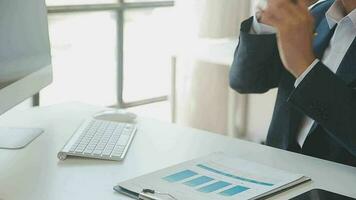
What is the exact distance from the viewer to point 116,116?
1520 millimetres

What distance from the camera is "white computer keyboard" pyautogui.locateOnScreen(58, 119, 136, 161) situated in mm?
1224

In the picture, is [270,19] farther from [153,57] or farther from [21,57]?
[153,57]

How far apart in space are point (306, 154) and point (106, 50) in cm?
211

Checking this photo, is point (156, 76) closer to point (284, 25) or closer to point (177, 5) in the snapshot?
point (177, 5)

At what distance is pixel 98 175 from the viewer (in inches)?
44.4

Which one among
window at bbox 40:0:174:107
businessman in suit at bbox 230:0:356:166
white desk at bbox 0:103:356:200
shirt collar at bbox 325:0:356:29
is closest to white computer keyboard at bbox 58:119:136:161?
white desk at bbox 0:103:356:200

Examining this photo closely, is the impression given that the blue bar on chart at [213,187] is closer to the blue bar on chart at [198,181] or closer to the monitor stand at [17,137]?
the blue bar on chart at [198,181]

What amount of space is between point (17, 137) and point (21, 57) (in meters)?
0.20

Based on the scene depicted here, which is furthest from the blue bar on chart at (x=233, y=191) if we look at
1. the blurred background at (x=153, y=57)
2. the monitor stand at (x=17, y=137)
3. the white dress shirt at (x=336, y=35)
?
the blurred background at (x=153, y=57)

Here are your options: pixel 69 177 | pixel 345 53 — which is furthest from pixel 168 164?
pixel 345 53

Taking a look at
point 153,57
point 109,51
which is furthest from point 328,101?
point 153,57

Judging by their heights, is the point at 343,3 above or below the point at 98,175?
above

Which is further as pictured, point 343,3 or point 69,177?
point 343,3

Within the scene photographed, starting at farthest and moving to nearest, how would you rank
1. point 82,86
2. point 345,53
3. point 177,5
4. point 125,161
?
point 82,86, point 177,5, point 345,53, point 125,161
